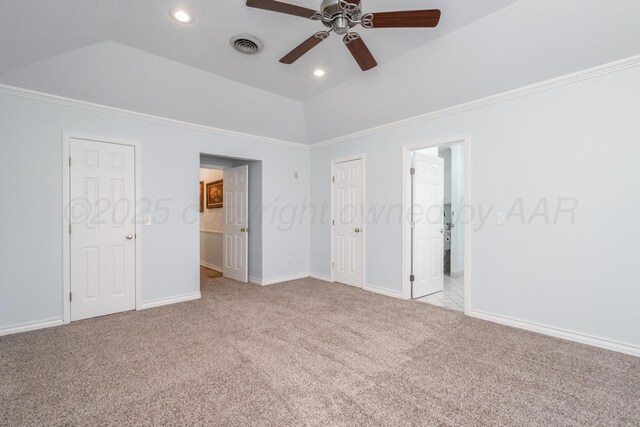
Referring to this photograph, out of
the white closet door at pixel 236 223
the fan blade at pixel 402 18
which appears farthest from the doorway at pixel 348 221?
the fan blade at pixel 402 18

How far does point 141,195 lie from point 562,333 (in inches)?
196

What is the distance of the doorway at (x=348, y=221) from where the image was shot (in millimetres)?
4699

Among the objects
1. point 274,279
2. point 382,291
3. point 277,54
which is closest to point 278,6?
point 277,54

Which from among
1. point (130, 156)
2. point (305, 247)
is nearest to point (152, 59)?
point (130, 156)

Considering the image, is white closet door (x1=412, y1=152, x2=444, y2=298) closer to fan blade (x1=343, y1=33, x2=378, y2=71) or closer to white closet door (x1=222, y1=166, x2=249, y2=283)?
fan blade (x1=343, y1=33, x2=378, y2=71)

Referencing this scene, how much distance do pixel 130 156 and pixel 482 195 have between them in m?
4.35

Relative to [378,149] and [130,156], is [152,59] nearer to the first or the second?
[130,156]

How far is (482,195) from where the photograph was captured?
11.0 ft

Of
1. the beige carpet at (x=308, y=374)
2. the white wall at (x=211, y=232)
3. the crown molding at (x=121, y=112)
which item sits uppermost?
the crown molding at (x=121, y=112)

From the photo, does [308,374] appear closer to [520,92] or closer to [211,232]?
[520,92]

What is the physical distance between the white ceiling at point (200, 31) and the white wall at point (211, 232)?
333 cm

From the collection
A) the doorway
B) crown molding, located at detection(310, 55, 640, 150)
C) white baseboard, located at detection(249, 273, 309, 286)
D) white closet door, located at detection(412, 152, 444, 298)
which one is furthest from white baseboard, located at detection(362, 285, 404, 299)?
crown molding, located at detection(310, 55, 640, 150)

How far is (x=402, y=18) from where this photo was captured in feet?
6.61

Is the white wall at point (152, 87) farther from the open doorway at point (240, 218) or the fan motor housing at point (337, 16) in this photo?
the fan motor housing at point (337, 16)
